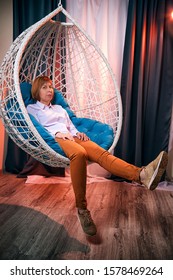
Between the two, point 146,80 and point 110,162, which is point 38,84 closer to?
point 110,162

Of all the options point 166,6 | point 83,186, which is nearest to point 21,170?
point 83,186

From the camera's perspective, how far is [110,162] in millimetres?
1771

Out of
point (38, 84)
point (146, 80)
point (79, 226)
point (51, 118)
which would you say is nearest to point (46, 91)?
point (38, 84)

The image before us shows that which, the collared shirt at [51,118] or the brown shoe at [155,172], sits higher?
the collared shirt at [51,118]

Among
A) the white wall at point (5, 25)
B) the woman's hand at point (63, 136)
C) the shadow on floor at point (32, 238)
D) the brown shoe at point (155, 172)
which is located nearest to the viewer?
the shadow on floor at point (32, 238)

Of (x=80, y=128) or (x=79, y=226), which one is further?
(x=80, y=128)

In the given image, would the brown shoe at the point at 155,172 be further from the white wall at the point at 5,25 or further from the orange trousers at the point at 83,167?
the white wall at the point at 5,25

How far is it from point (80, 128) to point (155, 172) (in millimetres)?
875

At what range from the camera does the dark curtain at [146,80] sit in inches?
111

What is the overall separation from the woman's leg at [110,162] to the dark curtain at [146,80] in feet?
3.68

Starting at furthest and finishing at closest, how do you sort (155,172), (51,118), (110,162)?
(51,118) < (110,162) < (155,172)

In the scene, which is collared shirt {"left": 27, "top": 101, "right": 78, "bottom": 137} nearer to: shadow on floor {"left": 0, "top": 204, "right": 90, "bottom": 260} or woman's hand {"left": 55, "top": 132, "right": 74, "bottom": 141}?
woman's hand {"left": 55, "top": 132, "right": 74, "bottom": 141}

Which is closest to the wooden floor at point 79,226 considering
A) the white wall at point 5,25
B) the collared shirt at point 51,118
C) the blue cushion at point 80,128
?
the blue cushion at point 80,128
